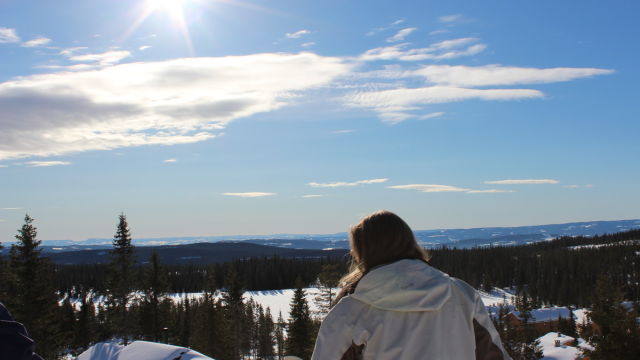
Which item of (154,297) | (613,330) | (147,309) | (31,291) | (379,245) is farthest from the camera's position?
(154,297)

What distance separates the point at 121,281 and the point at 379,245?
26.6 metres

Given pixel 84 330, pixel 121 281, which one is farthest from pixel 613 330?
pixel 84 330

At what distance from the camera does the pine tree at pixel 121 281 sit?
86.3 feet

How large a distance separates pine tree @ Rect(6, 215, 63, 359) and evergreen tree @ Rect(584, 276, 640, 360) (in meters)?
22.4

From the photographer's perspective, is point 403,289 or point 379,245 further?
point 379,245

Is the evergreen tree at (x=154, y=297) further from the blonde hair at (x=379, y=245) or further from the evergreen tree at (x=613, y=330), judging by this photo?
the blonde hair at (x=379, y=245)

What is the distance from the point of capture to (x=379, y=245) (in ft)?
10.9

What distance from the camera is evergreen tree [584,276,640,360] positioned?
18.8 meters

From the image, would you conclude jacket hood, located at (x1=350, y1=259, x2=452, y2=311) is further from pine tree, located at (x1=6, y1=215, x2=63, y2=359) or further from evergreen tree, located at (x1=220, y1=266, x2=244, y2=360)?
evergreen tree, located at (x1=220, y1=266, x2=244, y2=360)

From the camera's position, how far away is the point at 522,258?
457ft

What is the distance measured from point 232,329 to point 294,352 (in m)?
6.93

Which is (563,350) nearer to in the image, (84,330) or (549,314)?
(549,314)

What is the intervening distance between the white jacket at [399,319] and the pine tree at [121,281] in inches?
1023

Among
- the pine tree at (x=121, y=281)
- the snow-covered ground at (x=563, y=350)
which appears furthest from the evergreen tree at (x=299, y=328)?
the snow-covered ground at (x=563, y=350)
